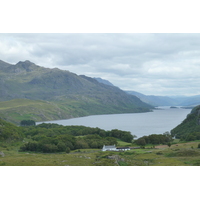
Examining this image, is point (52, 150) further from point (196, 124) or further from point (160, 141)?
point (196, 124)

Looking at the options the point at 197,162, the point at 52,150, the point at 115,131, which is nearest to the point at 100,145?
the point at 52,150

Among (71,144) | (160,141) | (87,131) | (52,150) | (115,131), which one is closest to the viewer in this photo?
(52,150)

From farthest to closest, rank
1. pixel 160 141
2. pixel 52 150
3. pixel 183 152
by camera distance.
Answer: pixel 160 141, pixel 52 150, pixel 183 152

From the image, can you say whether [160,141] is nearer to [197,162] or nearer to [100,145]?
[100,145]

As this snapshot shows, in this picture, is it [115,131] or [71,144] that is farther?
[115,131]

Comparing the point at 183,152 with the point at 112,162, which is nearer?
the point at 112,162

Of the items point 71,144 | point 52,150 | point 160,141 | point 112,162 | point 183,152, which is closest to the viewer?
point 112,162

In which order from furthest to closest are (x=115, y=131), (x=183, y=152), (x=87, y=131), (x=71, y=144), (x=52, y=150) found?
(x=87, y=131), (x=115, y=131), (x=71, y=144), (x=52, y=150), (x=183, y=152)

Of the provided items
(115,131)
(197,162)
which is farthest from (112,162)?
(115,131)
